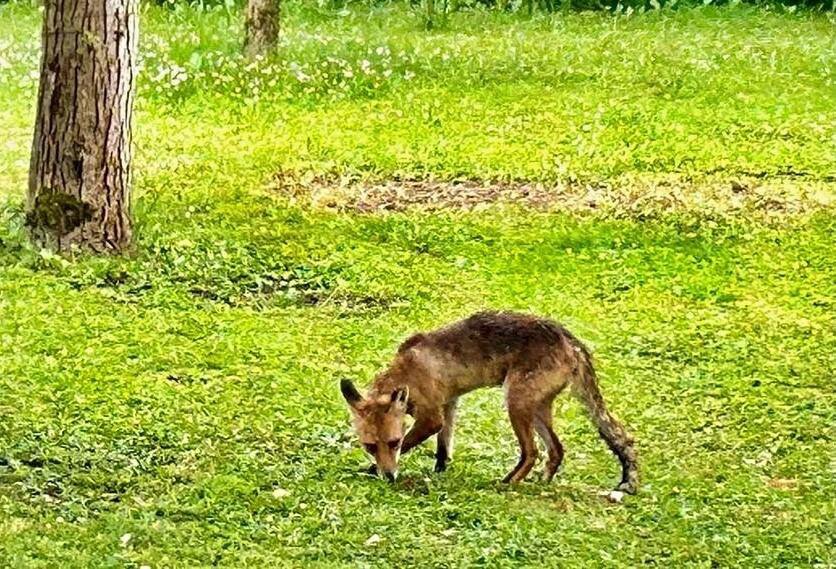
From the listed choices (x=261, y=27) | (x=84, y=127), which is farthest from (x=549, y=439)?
(x=261, y=27)

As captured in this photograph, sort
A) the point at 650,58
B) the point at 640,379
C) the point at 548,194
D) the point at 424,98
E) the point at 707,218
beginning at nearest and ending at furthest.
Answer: the point at 640,379 → the point at 707,218 → the point at 548,194 → the point at 424,98 → the point at 650,58

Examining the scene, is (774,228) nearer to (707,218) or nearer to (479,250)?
(707,218)

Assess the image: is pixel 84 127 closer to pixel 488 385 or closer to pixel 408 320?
pixel 408 320

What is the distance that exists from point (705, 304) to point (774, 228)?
1.98 meters

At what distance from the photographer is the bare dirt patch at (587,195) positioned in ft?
39.9

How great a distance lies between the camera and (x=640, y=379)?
27.8 feet

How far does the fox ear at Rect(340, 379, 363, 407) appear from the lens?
21.2ft

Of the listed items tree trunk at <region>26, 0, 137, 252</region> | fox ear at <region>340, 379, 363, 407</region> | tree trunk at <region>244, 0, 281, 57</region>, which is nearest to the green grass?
tree trunk at <region>26, 0, 137, 252</region>

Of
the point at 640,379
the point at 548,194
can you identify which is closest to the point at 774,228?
the point at 548,194

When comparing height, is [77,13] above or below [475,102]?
above

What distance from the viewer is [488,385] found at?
22.2 ft

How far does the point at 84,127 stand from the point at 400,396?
433cm

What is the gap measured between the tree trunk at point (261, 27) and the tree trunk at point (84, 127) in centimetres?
736

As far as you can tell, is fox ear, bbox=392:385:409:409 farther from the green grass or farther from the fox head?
the green grass
